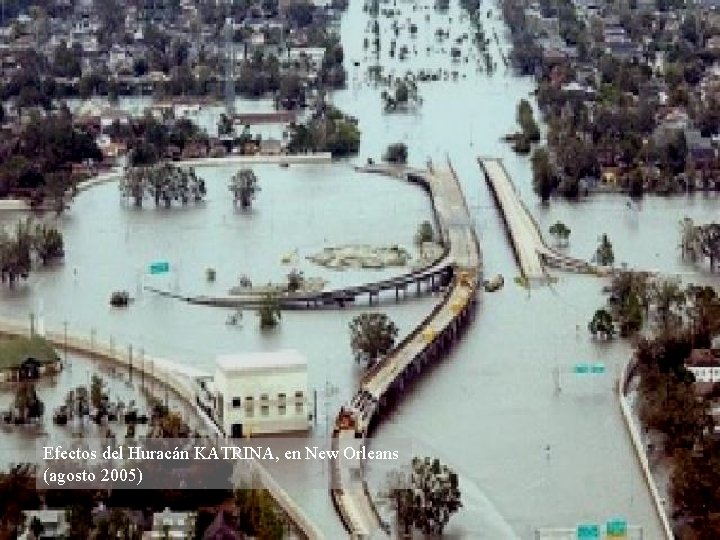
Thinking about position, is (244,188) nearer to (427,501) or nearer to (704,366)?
(704,366)

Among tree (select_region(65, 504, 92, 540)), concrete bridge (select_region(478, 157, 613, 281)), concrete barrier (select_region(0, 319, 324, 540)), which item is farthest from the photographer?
concrete bridge (select_region(478, 157, 613, 281))

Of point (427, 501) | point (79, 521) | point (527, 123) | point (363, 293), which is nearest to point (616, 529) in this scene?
point (427, 501)

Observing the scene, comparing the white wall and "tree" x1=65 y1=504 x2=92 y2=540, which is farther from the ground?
"tree" x1=65 y1=504 x2=92 y2=540

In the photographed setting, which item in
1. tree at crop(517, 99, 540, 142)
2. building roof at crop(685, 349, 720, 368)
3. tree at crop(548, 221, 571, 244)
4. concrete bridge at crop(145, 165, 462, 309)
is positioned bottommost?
tree at crop(517, 99, 540, 142)

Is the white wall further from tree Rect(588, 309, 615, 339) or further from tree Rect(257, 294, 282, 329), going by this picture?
tree Rect(588, 309, 615, 339)

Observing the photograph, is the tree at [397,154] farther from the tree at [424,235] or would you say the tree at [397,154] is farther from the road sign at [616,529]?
the road sign at [616,529]

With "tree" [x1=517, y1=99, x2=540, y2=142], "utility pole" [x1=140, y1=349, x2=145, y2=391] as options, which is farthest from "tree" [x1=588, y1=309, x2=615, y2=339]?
"tree" [x1=517, y1=99, x2=540, y2=142]

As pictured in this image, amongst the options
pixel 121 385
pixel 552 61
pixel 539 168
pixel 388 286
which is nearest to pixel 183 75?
pixel 552 61
